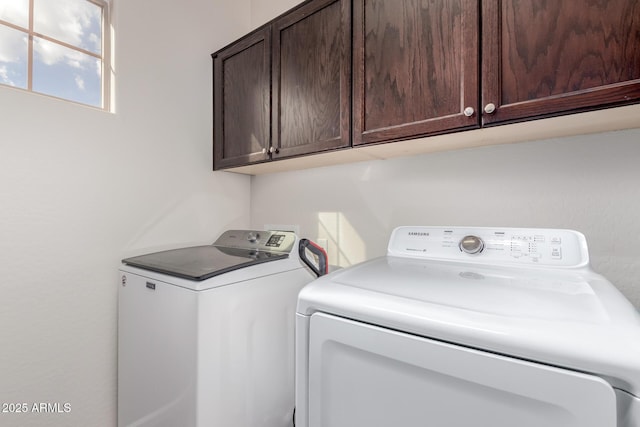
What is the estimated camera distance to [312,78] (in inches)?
55.1

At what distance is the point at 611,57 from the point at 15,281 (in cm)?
223

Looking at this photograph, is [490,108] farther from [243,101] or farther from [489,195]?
[243,101]

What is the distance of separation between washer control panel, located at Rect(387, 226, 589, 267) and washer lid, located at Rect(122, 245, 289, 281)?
0.63m

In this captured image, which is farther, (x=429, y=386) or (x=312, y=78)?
(x=312, y=78)

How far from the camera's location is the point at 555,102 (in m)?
0.87

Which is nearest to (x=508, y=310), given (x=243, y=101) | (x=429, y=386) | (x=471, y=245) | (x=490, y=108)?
(x=429, y=386)

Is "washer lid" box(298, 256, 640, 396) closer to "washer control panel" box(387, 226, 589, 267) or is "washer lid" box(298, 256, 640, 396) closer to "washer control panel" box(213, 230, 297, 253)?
"washer control panel" box(387, 226, 589, 267)

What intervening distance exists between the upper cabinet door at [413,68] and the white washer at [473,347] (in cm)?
56

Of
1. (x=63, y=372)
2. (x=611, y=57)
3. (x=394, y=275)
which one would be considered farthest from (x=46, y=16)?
(x=611, y=57)

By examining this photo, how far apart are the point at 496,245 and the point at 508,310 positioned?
0.52m

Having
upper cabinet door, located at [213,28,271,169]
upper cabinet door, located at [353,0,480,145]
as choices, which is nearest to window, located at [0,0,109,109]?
upper cabinet door, located at [213,28,271,169]

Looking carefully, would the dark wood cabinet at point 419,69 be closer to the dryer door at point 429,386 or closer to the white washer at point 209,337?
the white washer at point 209,337

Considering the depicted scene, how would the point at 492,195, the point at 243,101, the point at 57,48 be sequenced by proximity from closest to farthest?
the point at 492,195, the point at 57,48, the point at 243,101

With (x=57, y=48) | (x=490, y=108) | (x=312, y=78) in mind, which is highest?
(x=57, y=48)
